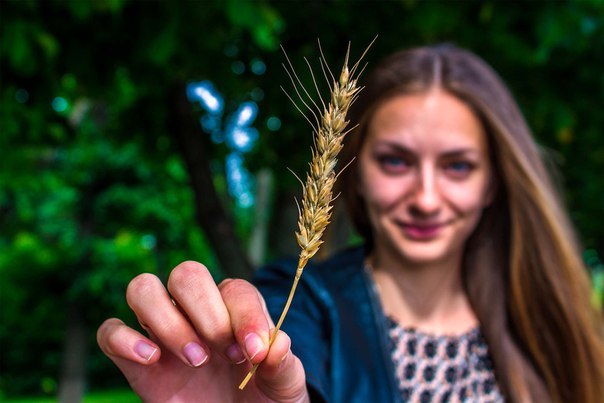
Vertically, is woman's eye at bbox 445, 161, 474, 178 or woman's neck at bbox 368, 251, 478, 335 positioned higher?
woman's eye at bbox 445, 161, 474, 178

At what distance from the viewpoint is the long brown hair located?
2617mm

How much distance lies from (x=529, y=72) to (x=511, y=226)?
2.75 meters

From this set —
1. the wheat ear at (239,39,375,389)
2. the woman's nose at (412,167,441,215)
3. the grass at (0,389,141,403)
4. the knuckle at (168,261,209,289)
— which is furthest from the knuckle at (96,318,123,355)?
the grass at (0,389,141,403)

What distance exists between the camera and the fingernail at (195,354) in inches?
48.4

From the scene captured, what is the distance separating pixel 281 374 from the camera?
4.17 feet

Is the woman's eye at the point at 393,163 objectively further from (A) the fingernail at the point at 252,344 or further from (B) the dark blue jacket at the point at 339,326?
(A) the fingernail at the point at 252,344

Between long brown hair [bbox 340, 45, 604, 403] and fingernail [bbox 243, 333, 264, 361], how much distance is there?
4.95 feet

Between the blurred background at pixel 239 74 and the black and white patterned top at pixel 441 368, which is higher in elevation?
the blurred background at pixel 239 74

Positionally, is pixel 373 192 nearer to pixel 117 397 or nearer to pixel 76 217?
pixel 76 217

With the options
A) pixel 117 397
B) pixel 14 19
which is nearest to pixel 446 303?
pixel 14 19

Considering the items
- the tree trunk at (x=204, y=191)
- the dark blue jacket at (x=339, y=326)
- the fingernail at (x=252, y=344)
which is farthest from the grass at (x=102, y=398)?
the fingernail at (x=252, y=344)

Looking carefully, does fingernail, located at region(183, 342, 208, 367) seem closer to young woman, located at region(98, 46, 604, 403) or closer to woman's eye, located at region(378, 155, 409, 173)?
young woman, located at region(98, 46, 604, 403)

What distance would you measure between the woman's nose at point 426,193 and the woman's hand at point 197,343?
1.09m

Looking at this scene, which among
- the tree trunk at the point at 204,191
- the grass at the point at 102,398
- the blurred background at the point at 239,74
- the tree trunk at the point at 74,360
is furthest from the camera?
the grass at the point at 102,398
